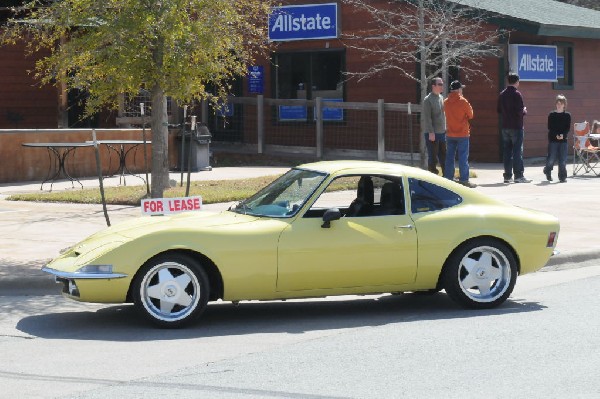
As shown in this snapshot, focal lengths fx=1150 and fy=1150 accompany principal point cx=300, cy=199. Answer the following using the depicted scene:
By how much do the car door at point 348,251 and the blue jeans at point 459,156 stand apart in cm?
1010

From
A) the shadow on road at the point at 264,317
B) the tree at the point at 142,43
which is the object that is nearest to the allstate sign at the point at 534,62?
the tree at the point at 142,43

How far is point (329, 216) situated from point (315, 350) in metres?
1.49

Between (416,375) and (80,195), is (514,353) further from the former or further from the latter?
(80,195)

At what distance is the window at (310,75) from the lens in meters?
28.7

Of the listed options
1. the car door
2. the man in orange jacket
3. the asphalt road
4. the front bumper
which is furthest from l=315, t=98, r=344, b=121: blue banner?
the front bumper

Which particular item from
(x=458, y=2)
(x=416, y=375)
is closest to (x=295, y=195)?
(x=416, y=375)

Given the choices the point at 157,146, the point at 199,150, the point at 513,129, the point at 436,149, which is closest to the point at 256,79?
the point at 199,150

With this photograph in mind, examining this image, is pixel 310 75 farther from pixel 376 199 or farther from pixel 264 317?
pixel 264 317

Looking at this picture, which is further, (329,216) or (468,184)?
(468,184)

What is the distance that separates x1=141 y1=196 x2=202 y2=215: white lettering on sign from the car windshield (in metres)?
0.77

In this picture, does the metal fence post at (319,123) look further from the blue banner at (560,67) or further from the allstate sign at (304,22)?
Result: the blue banner at (560,67)

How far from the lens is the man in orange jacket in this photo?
65.1ft

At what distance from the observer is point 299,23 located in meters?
28.7

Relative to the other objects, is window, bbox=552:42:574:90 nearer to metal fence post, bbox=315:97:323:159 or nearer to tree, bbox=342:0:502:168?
tree, bbox=342:0:502:168
